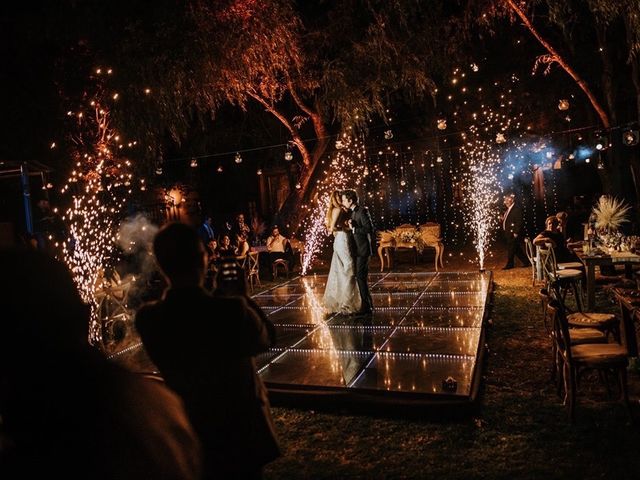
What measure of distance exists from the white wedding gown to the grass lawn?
2.89 meters

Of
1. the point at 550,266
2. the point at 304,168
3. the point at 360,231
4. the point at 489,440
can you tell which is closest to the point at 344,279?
the point at 360,231

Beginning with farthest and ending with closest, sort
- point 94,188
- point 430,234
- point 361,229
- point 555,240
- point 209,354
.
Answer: point 430,234, point 94,188, point 555,240, point 361,229, point 209,354

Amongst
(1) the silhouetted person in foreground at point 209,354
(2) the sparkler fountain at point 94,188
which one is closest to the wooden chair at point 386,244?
(2) the sparkler fountain at point 94,188

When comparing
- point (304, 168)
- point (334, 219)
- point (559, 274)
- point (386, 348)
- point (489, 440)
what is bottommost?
point (489, 440)

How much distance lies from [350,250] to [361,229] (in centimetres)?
39

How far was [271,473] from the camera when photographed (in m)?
3.83

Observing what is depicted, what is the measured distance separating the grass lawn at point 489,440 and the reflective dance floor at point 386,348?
0.80 ft

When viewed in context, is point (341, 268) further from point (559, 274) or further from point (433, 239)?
point (433, 239)

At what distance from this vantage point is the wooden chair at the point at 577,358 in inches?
167

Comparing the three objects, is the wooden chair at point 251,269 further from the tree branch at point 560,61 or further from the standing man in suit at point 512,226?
the tree branch at point 560,61

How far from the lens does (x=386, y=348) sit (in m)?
6.29

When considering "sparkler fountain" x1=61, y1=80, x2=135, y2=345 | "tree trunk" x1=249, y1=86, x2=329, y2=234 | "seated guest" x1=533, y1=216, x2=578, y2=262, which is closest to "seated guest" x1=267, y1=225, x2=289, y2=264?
"tree trunk" x1=249, y1=86, x2=329, y2=234

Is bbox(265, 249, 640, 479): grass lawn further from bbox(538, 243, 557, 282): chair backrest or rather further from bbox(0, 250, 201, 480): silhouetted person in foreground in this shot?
bbox(0, 250, 201, 480): silhouetted person in foreground

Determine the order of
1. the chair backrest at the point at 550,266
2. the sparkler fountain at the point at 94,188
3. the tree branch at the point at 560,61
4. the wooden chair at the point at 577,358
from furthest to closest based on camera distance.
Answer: the tree branch at the point at 560,61 < the sparkler fountain at the point at 94,188 < the chair backrest at the point at 550,266 < the wooden chair at the point at 577,358
